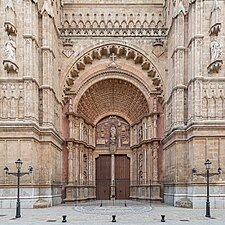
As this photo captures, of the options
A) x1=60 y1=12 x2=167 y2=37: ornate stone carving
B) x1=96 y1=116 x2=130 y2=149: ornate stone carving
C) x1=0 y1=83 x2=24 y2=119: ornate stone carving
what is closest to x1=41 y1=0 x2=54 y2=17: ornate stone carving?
x1=60 y1=12 x2=167 y2=37: ornate stone carving

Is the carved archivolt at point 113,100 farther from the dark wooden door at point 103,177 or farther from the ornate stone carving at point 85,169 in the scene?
the dark wooden door at point 103,177

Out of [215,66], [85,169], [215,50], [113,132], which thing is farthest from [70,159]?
[215,50]

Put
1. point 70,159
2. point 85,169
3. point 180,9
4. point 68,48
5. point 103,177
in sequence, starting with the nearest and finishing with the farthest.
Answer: point 180,9, point 68,48, point 70,159, point 85,169, point 103,177

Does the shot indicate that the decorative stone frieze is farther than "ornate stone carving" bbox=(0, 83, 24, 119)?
Yes

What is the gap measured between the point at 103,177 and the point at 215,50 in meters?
17.4

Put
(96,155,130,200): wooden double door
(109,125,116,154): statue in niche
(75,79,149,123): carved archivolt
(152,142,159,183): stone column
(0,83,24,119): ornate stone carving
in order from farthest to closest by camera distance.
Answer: (109,125,116,154): statue in niche
(96,155,130,200): wooden double door
(75,79,149,123): carved archivolt
(152,142,159,183): stone column
(0,83,24,119): ornate stone carving

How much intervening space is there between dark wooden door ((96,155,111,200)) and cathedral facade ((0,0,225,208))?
9 cm

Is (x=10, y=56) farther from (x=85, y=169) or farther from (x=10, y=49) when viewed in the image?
(x=85, y=169)

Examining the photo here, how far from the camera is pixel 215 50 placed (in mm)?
26531

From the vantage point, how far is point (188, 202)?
26.5 meters

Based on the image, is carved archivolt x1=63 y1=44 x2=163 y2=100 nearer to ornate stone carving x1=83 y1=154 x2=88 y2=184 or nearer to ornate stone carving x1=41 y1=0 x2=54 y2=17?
ornate stone carving x1=41 y1=0 x2=54 y2=17

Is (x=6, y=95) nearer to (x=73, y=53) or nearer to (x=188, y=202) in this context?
(x=73, y=53)

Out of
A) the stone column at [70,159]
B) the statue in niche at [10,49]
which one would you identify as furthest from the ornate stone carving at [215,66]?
the stone column at [70,159]

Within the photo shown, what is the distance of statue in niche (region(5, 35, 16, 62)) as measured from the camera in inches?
1033
